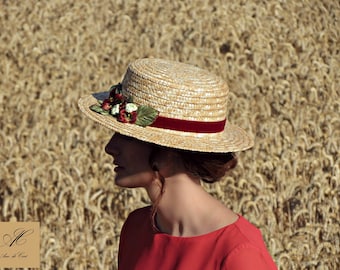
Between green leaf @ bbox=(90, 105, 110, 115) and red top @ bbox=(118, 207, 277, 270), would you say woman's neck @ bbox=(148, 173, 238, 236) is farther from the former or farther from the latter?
green leaf @ bbox=(90, 105, 110, 115)

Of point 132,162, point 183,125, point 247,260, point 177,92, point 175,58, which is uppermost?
point 177,92

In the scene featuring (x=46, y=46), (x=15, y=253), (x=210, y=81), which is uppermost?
(x=210, y=81)

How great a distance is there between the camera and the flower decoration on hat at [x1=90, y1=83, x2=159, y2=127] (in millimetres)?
3416

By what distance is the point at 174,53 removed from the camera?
12953mm

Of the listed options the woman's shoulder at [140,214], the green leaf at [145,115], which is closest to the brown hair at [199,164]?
the green leaf at [145,115]

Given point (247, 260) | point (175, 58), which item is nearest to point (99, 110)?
point (247, 260)

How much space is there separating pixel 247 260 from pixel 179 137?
0.56 m

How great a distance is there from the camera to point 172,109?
3453mm

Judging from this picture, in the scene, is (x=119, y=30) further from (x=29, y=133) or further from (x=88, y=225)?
(x=88, y=225)

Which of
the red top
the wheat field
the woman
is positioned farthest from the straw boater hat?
the wheat field

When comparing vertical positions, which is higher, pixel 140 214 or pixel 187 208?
pixel 187 208

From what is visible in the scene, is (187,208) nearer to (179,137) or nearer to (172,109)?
(179,137)

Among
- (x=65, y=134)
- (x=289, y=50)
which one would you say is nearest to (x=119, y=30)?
(x=289, y=50)

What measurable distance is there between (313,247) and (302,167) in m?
1.67
